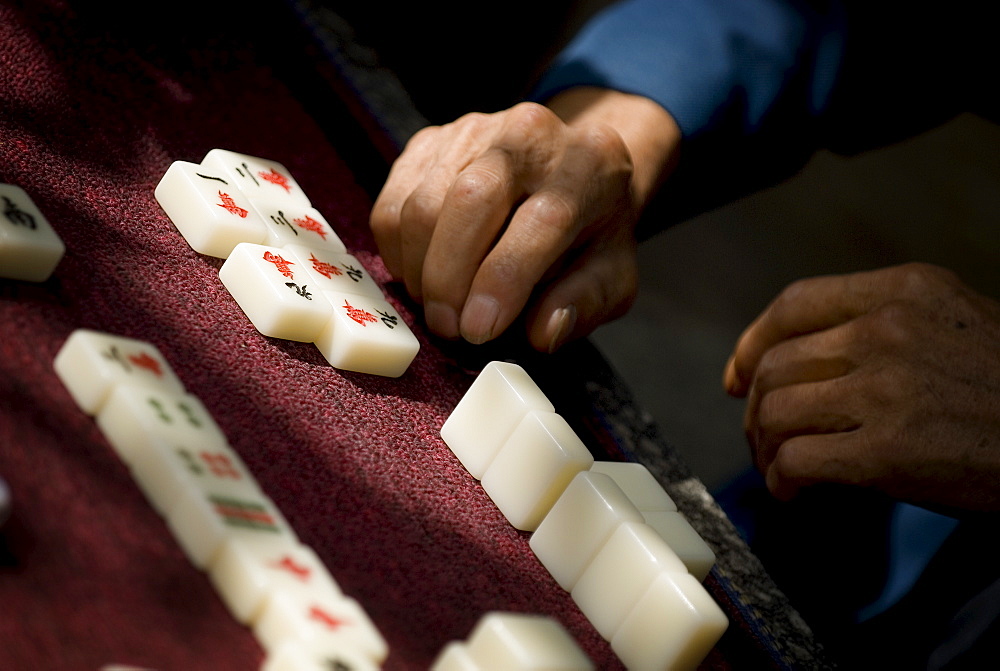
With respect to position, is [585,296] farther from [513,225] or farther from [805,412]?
[805,412]

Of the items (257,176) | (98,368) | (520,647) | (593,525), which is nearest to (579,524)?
(593,525)

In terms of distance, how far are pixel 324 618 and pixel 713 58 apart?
4.69 feet

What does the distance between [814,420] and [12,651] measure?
1051 millimetres

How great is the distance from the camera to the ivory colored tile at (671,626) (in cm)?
94

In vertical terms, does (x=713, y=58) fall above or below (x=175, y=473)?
above

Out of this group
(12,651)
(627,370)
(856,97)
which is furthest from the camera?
(627,370)

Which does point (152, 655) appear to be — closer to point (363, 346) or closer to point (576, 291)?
point (363, 346)

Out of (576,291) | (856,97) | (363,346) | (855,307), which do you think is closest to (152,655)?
(363,346)

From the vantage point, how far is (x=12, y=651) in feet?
2.04

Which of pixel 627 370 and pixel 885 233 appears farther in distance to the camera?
pixel 885 233

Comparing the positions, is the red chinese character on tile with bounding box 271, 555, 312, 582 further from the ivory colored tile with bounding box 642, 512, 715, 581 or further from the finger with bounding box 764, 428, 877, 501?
the finger with bounding box 764, 428, 877, 501

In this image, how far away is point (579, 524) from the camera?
3.36 feet

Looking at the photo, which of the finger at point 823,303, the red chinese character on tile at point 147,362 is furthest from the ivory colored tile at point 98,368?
the finger at point 823,303

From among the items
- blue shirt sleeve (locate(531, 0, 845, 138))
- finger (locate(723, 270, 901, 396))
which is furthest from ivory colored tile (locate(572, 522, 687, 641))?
blue shirt sleeve (locate(531, 0, 845, 138))
